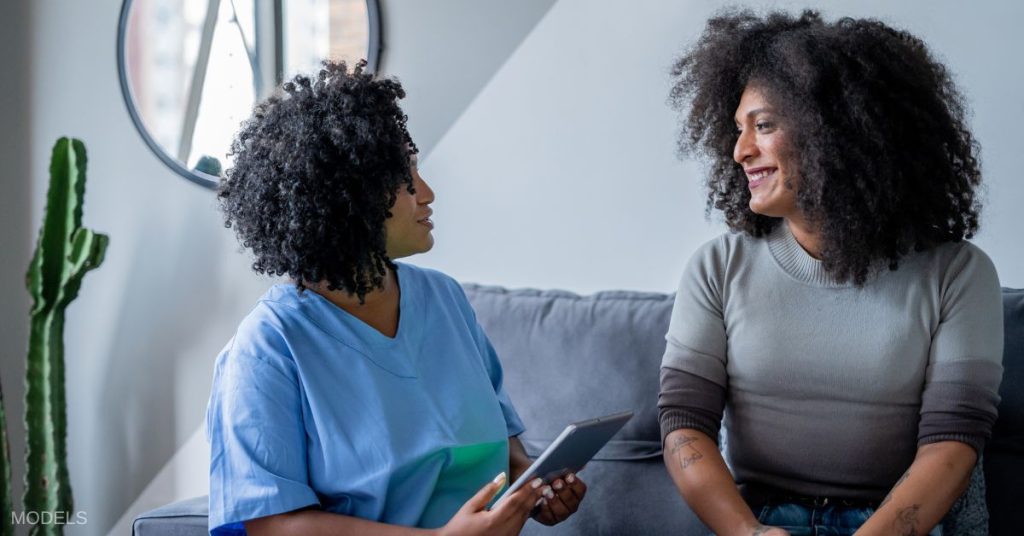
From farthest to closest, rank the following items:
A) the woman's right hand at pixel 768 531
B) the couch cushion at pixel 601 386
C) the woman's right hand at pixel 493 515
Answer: the couch cushion at pixel 601 386 < the woman's right hand at pixel 768 531 < the woman's right hand at pixel 493 515

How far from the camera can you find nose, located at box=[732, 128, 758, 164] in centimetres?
159

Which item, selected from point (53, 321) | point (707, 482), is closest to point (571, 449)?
point (707, 482)

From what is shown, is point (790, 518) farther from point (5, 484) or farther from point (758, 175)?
point (5, 484)

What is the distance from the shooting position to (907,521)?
1.40 m

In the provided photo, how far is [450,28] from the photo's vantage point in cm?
238

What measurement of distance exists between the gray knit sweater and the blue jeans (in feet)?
0.10

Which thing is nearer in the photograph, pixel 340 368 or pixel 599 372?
pixel 340 368

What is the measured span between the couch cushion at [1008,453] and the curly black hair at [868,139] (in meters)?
0.25

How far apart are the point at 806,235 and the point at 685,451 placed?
0.37 m

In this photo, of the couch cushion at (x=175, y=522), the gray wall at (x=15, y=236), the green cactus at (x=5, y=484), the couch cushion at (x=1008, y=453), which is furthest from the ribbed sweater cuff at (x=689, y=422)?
the gray wall at (x=15, y=236)

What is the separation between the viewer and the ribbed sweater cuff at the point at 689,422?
157 centimetres

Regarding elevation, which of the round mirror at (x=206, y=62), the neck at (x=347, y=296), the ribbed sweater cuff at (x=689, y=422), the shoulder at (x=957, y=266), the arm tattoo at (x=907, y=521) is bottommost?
the arm tattoo at (x=907, y=521)

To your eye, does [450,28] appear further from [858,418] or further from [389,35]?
[858,418]

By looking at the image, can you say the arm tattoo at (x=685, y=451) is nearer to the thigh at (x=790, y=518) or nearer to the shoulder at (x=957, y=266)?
the thigh at (x=790, y=518)
